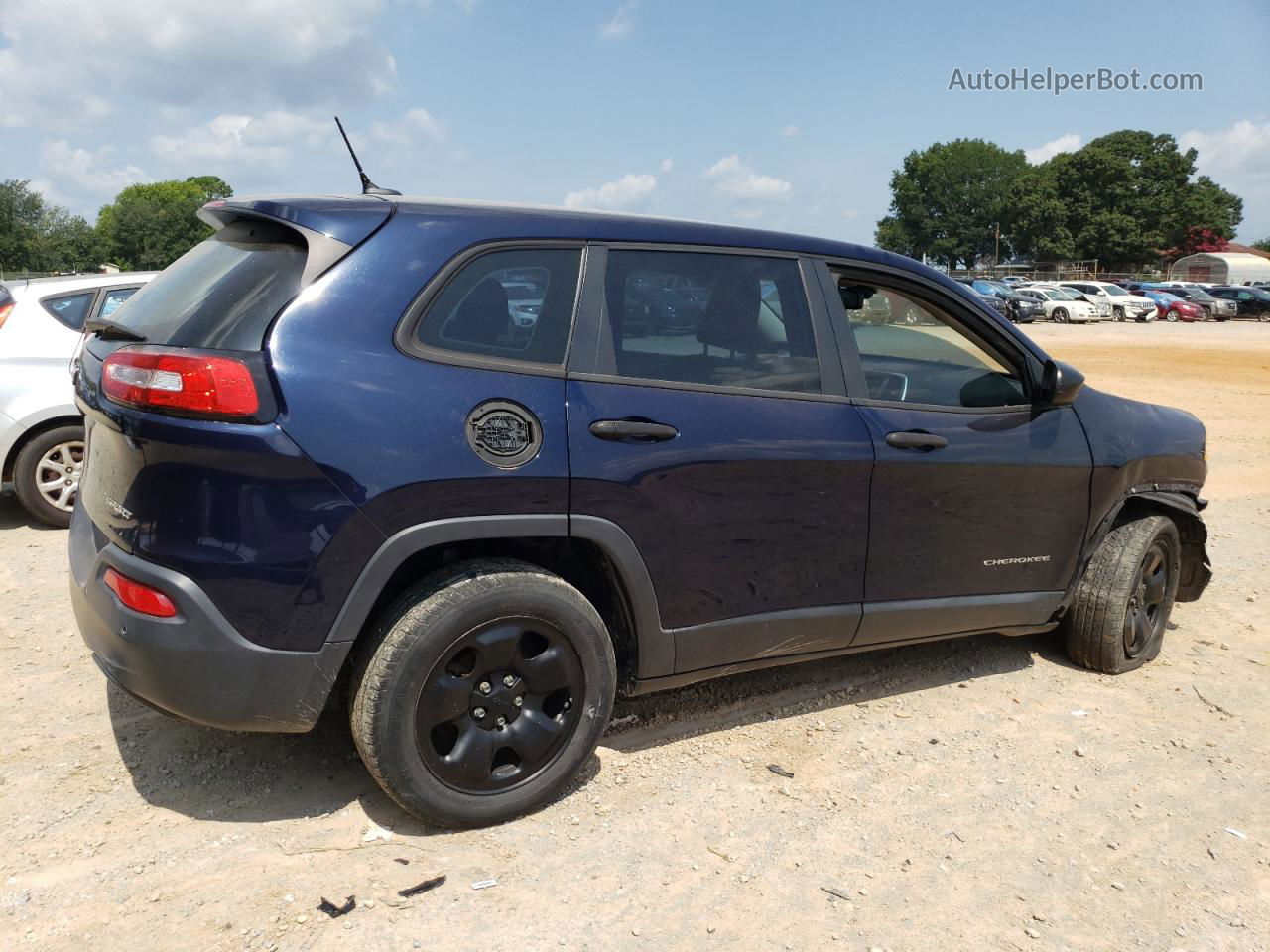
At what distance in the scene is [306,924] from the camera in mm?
2635

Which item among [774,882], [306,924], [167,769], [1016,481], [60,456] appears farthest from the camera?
[60,456]

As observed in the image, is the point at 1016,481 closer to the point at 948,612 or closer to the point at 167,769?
the point at 948,612

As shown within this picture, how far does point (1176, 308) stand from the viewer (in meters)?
45.4

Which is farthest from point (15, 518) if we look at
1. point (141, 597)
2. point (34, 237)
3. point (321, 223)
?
point (34, 237)

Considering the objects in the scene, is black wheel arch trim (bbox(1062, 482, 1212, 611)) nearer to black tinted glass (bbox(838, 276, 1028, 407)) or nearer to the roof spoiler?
black tinted glass (bbox(838, 276, 1028, 407))

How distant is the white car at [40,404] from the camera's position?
252 inches

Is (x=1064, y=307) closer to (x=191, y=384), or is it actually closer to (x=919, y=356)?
(x=919, y=356)

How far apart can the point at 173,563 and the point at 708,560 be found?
1.58 m

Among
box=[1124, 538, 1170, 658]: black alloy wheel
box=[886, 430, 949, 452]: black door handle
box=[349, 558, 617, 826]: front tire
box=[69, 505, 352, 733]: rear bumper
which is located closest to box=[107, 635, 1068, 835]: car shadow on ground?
box=[349, 558, 617, 826]: front tire

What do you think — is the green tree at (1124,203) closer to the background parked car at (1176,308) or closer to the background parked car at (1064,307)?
the background parked car at (1176,308)

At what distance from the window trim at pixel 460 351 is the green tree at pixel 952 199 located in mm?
115368

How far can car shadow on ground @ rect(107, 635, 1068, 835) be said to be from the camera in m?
3.24

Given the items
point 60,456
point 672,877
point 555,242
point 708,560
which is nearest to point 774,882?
point 672,877

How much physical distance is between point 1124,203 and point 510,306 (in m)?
90.4
